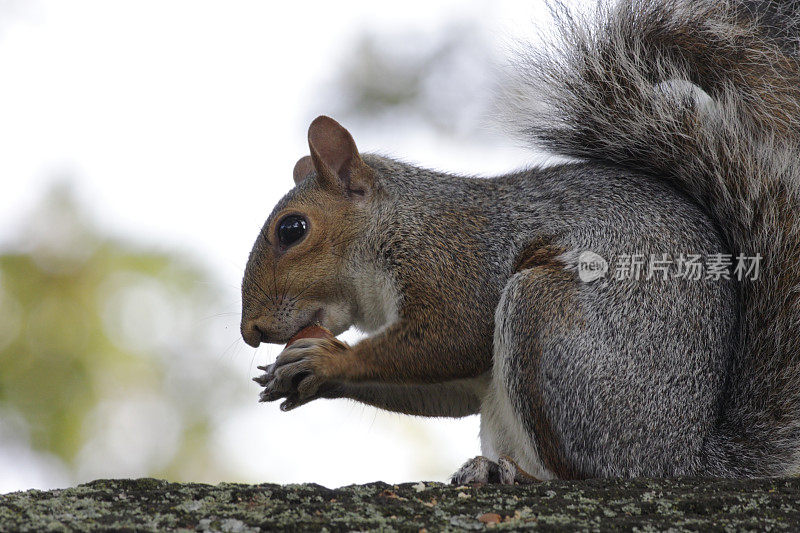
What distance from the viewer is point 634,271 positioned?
2.31 metres

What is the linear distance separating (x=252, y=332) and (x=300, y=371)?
15.6 inches

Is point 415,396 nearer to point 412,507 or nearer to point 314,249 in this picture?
point 314,249

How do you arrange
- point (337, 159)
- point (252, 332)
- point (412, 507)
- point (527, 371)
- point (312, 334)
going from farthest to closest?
point (337, 159), point (252, 332), point (312, 334), point (527, 371), point (412, 507)

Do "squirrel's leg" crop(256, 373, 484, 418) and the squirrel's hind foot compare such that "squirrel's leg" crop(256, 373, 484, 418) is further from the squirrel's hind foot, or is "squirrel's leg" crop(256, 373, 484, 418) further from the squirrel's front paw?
the squirrel's hind foot

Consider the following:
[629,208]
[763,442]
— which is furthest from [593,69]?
[763,442]

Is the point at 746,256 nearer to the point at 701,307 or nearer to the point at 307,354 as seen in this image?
the point at 701,307

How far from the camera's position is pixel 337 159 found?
2.92m

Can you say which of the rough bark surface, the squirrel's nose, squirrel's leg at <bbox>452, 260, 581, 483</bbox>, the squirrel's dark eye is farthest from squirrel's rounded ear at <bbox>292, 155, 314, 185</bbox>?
the rough bark surface

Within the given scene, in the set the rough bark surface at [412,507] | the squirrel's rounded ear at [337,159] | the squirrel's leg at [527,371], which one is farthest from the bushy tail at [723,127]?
the squirrel's rounded ear at [337,159]

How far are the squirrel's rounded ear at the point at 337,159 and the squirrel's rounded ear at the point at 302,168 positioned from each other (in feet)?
1.26

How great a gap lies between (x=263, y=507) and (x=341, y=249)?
4.02ft

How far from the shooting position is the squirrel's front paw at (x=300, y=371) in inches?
94.3

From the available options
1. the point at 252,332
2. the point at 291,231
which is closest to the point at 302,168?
the point at 291,231

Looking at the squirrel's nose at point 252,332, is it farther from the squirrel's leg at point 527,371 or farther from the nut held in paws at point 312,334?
the squirrel's leg at point 527,371
